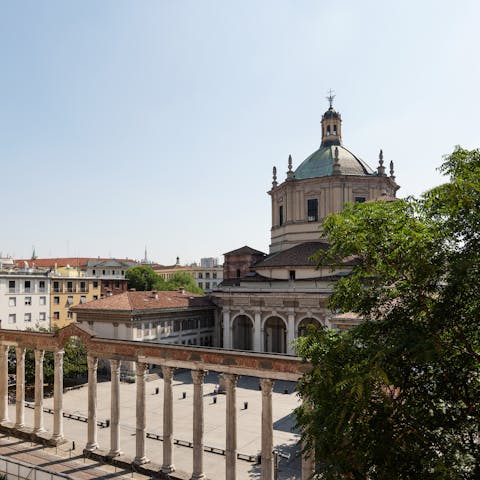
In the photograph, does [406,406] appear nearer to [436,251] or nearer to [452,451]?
[452,451]

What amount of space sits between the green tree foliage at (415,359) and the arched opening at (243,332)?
1808 inches

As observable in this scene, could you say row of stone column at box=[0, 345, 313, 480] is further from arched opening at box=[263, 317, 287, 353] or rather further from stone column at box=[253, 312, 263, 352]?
arched opening at box=[263, 317, 287, 353]

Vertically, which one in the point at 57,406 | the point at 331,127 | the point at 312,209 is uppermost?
the point at 331,127

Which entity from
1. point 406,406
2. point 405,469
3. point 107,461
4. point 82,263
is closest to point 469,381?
point 406,406

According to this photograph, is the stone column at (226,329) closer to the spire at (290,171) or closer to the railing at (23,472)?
the spire at (290,171)

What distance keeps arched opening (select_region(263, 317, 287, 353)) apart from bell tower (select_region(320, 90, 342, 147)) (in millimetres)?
26409

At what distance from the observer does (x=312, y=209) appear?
56844 mm

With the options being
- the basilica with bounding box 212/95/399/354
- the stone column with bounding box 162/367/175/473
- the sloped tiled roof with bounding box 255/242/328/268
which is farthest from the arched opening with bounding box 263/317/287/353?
the stone column with bounding box 162/367/175/473

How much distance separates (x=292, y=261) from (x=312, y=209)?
28.4 ft

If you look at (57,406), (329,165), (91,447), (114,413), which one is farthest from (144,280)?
(114,413)

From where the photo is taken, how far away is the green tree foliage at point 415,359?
9.30 metres

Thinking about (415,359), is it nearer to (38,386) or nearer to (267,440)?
(267,440)

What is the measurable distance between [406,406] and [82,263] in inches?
Answer: 3972

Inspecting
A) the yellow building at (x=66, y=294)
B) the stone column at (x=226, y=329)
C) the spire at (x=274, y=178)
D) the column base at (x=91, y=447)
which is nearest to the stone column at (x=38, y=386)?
the column base at (x=91, y=447)
